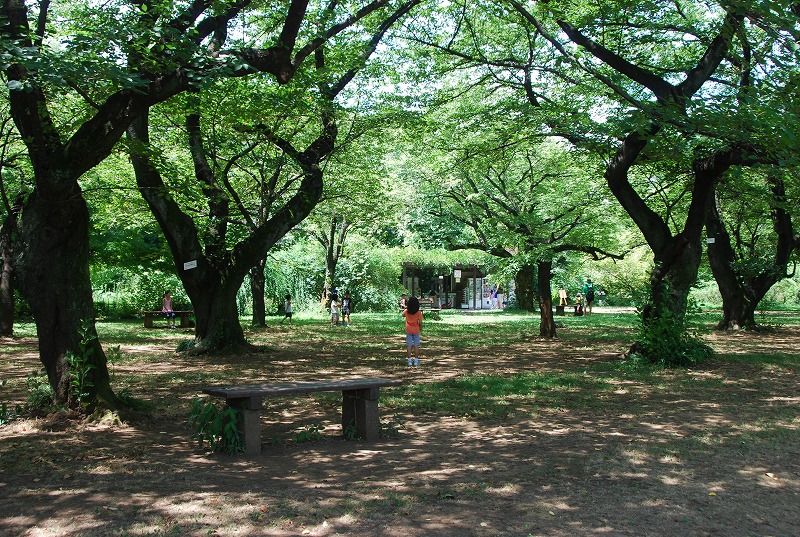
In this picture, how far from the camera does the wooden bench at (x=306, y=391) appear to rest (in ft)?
19.5

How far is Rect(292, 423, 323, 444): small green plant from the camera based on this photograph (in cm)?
651

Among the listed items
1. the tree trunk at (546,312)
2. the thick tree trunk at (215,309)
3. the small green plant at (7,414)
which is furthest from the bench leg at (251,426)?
the tree trunk at (546,312)

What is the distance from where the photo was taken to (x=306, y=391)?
614 cm

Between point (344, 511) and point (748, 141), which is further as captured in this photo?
point (748, 141)

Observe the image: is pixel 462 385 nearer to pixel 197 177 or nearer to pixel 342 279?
pixel 197 177

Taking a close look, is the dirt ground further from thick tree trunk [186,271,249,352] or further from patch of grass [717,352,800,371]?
thick tree trunk [186,271,249,352]

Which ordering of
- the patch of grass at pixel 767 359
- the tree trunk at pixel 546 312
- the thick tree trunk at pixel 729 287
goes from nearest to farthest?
the patch of grass at pixel 767 359 < the tree trunk at pixel 546 312 < the thick tree trunk at pixel 729 287

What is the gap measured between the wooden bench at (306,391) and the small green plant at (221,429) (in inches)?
2.7

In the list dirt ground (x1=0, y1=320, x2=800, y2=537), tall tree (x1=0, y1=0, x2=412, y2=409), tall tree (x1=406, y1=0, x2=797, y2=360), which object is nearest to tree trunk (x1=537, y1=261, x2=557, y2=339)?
tall tree (x1=406, y1=0, x2=797, y2=360)

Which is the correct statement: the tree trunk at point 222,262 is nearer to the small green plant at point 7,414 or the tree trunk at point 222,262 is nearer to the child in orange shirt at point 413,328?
the child in orange shirt at point 413,328

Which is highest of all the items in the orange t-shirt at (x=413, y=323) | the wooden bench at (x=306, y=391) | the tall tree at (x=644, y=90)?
the tall tree at (x=644, y=90)

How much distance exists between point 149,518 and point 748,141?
332 inches

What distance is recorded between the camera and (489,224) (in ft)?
74.7

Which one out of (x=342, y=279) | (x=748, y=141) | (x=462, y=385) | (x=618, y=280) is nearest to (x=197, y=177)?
(x=462, y=385)
